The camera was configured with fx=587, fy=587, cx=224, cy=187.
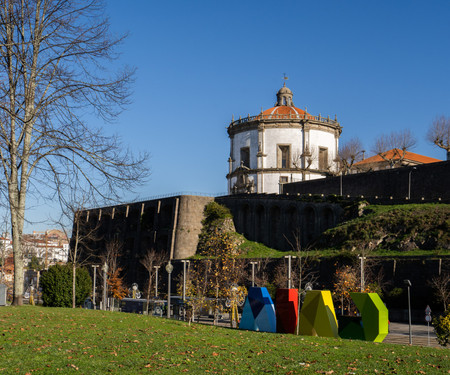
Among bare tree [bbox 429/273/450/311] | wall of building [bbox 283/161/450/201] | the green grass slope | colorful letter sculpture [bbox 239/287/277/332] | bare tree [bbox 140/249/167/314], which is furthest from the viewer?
bare tree [bbox 140/249/167/314]

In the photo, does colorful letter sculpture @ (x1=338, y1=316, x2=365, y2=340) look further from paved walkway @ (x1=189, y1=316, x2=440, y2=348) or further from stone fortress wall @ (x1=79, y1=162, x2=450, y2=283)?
stone fortress wall @ (x1=79, y1=162, x2=450, y2=283)

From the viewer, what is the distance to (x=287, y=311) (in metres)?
21.3

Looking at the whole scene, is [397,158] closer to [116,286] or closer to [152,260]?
[152,260]

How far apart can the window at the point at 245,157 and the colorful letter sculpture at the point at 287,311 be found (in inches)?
2284

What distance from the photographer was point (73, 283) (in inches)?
1075

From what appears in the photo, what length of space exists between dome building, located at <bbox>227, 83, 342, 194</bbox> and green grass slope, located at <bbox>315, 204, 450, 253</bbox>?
2399 cm

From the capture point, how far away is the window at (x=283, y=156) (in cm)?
7681

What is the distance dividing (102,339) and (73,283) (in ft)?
43.0

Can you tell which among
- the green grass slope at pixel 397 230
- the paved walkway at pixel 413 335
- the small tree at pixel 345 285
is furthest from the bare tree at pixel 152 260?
the paved walkway at pixel 413 335

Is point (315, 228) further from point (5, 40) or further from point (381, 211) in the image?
point (5, 40)

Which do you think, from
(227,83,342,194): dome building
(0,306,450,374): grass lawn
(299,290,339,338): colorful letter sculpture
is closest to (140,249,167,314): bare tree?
(227,83,342,194): dome building

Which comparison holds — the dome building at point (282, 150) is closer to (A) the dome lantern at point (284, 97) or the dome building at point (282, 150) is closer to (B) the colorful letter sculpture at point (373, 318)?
(A) the dome lantern at point (284, 97)

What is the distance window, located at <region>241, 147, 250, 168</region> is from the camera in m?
79.6

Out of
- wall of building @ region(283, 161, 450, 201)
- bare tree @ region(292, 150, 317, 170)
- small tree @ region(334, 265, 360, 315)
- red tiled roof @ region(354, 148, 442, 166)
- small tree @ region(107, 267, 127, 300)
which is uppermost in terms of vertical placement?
red tiled roof @ region(354, 148, 442, 166)
